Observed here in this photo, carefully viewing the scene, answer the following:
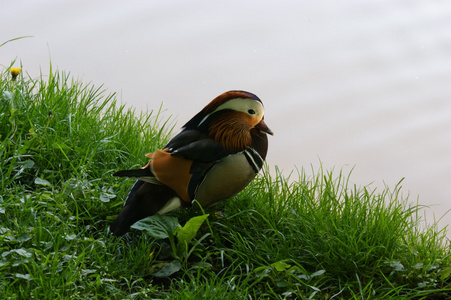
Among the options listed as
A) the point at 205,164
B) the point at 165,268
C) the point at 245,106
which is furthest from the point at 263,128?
the point at 165,268

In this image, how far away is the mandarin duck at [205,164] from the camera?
305cm

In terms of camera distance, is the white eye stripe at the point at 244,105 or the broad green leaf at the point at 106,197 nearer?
the white eye stripe at the point at 244,105

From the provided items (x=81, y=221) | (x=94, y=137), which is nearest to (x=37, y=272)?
(x=81, y=221)

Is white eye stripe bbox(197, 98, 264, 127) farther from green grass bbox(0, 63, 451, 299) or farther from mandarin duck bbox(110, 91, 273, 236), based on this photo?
green grass bbox(0, 63, 451, 299)

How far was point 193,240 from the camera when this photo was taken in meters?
3.20

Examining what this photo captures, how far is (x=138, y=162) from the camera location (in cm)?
364

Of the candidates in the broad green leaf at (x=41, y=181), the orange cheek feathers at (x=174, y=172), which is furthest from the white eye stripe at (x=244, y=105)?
the broad green leaf at (x=41, y=181)

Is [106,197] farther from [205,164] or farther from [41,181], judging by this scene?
[205,164]

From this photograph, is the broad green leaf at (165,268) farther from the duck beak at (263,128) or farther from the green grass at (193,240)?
the duck beak at (263,128)

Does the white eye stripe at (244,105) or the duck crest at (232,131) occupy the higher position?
the white eye stripe at (244,105)

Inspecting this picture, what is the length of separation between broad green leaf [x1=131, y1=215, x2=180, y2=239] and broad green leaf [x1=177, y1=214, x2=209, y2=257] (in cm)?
4

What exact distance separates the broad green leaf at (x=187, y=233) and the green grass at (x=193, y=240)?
1.9 inches

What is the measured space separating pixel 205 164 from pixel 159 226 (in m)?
0.35

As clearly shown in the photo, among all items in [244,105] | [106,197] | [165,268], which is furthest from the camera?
[106,197]
